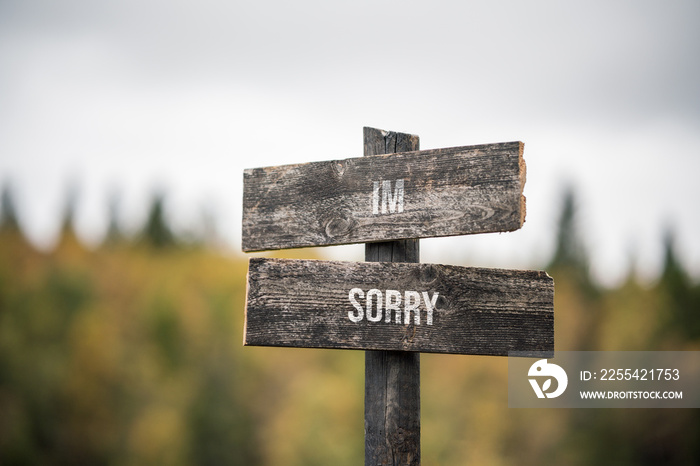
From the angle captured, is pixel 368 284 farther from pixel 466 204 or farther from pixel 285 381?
pixel 285 381

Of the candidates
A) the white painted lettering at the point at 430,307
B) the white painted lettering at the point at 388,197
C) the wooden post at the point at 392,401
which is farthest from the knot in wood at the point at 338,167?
the white painted lettering at the point at 430,307

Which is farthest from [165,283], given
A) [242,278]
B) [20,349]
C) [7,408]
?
[7,408]

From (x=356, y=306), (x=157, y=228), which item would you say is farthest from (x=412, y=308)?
(x=157, y=228)

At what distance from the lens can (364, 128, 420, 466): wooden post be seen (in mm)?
1947

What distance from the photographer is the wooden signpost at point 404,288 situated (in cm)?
187

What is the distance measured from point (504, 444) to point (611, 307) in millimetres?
8092

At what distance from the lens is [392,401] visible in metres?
1.96

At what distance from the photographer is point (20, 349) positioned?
70.8 ft

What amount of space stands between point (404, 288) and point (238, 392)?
21.6 meters

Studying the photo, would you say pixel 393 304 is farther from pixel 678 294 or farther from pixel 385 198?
pixel 678 294

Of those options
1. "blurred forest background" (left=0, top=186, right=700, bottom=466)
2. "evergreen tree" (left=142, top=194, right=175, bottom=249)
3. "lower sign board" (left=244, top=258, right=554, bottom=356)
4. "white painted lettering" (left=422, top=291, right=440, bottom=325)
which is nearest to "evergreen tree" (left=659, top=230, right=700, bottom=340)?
"blurred forest background" (left=0, top=186, right=700, bottom=466)

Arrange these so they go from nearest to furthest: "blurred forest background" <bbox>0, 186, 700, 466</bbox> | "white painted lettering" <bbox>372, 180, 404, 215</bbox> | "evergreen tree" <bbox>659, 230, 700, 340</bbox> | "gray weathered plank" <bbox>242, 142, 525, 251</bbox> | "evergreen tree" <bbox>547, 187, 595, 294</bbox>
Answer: "gray weathered plank" <bbox>242, 142, 525, 251</bbox>
"white painted lettering" <bbox>372, 180, 404, 215</bbox>
"blurred forest background" <bbox>0, 186, 700, 466</bbox>
"evergreen tree" <bbox>659, 230, 700, 340</bbox>
"evergreen tree" <bbox>547, 187, 595, 294</bbox>

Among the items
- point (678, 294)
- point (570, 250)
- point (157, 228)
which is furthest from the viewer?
point (157, 228)

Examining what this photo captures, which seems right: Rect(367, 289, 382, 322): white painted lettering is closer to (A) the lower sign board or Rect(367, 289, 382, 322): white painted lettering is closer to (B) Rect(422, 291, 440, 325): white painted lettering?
(A) the lower sign board
